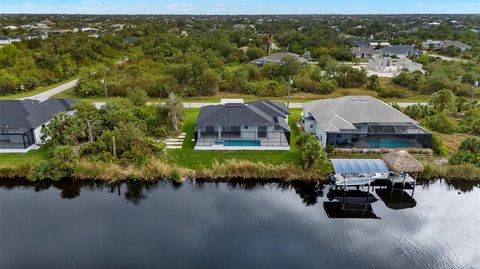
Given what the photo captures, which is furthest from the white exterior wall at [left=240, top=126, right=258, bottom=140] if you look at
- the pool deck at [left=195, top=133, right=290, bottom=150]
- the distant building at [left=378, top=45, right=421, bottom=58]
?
the distant building at [left=378, top=45, right=421, bottom=58]

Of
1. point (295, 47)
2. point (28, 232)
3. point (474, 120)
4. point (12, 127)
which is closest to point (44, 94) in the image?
point (12, 127)

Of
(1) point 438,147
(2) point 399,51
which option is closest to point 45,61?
(1) point 438,147

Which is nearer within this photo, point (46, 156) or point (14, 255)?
point (14, 255)

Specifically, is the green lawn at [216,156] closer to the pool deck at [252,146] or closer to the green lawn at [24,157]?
the pool deck at [252,146]

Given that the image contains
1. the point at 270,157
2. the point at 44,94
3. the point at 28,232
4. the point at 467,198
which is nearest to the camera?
the point at 28,232

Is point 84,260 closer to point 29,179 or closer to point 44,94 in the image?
point 29,179

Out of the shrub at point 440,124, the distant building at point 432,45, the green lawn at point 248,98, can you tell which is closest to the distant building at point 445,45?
the distant building at point 432,45

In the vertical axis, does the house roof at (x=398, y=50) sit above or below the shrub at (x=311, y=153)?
above
